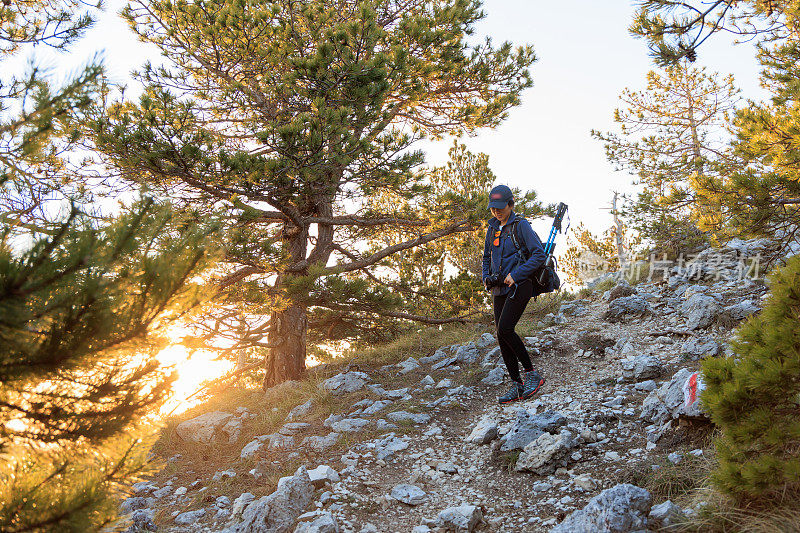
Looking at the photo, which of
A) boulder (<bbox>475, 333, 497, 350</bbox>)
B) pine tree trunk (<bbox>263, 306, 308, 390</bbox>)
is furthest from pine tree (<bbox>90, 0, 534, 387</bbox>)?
boulder (<bbox>475, 333, 497, 350</bbox>)

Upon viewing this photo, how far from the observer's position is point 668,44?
5.43 meters

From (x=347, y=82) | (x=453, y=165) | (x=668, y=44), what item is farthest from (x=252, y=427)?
(x=453, y=165)

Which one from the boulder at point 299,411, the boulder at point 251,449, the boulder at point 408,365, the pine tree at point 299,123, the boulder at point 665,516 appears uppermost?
the pine tree at point 299,123

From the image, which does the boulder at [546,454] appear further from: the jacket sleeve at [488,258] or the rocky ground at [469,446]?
the jacket sleeve at [488,258]

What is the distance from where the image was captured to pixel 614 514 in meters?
2.75

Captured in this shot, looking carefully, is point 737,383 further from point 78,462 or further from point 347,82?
point 347,82

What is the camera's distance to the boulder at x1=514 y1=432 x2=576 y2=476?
389cm

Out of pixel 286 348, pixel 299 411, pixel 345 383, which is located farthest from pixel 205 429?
pixel 286 348

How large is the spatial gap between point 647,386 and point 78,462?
5215 mm

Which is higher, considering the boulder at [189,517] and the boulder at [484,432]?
the boulder at [189,517]

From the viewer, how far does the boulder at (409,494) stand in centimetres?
378

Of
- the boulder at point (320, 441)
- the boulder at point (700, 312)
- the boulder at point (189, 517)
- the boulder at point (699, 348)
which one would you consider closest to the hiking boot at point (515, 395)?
the boulder at point (320, 441)

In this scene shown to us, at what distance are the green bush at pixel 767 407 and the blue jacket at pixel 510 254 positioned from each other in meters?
2.50

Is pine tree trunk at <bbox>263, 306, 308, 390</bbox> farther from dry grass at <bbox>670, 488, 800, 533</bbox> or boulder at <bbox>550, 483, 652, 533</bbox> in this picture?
dry grass at <bbox>670, 488, 800, 533</bbox>
